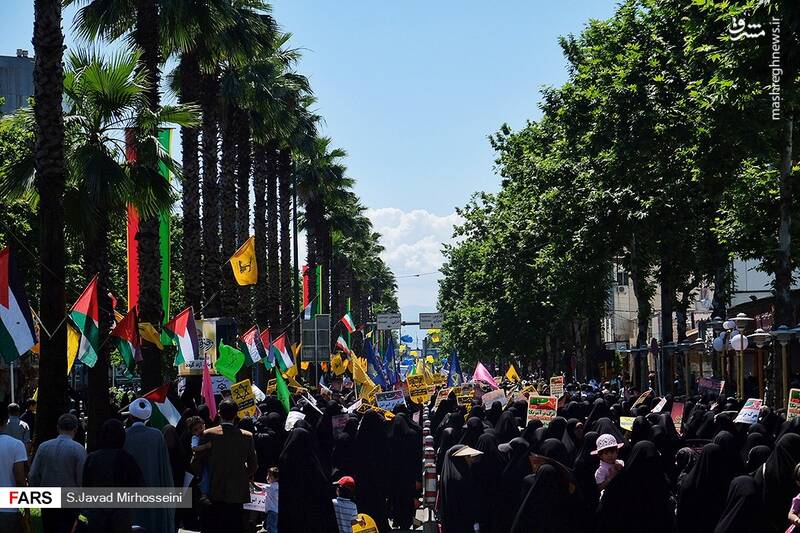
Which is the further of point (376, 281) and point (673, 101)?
point (376, 281)

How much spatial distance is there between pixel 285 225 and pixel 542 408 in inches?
1158

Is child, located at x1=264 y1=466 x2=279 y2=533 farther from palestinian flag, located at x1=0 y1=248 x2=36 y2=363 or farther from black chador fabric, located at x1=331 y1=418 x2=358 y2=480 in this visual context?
black chador fabric, located at x1=331 y1=418 x2=358 y2=480

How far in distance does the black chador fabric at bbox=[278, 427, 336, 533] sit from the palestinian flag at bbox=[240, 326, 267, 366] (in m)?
16.2

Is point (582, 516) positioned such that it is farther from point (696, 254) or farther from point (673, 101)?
point (696, 254)

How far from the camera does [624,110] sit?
32.7 m

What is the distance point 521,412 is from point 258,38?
13.4 metres

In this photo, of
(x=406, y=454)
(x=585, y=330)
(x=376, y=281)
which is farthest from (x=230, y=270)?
(x=376, y=281)

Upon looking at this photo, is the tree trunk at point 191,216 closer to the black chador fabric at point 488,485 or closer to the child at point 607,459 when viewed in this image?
the black chador fabric at point 488,485

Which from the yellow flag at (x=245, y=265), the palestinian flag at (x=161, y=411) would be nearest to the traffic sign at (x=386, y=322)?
the yellow flag at (x=245, y=265)

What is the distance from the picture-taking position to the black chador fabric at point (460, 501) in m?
13.4

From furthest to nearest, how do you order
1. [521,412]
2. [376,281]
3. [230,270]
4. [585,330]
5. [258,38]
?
1. [376,281]
2. [585,330]
3. [230,270]
4. [258,38]
5. [521,412]

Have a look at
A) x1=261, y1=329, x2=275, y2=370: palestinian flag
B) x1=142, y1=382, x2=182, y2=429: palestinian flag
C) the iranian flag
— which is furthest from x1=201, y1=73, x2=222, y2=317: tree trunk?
x1=142, y1=382, x2=182, y2=429: palestinian flag

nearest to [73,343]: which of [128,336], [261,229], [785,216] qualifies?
[128,336]

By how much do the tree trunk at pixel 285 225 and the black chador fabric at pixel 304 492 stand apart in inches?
1325
